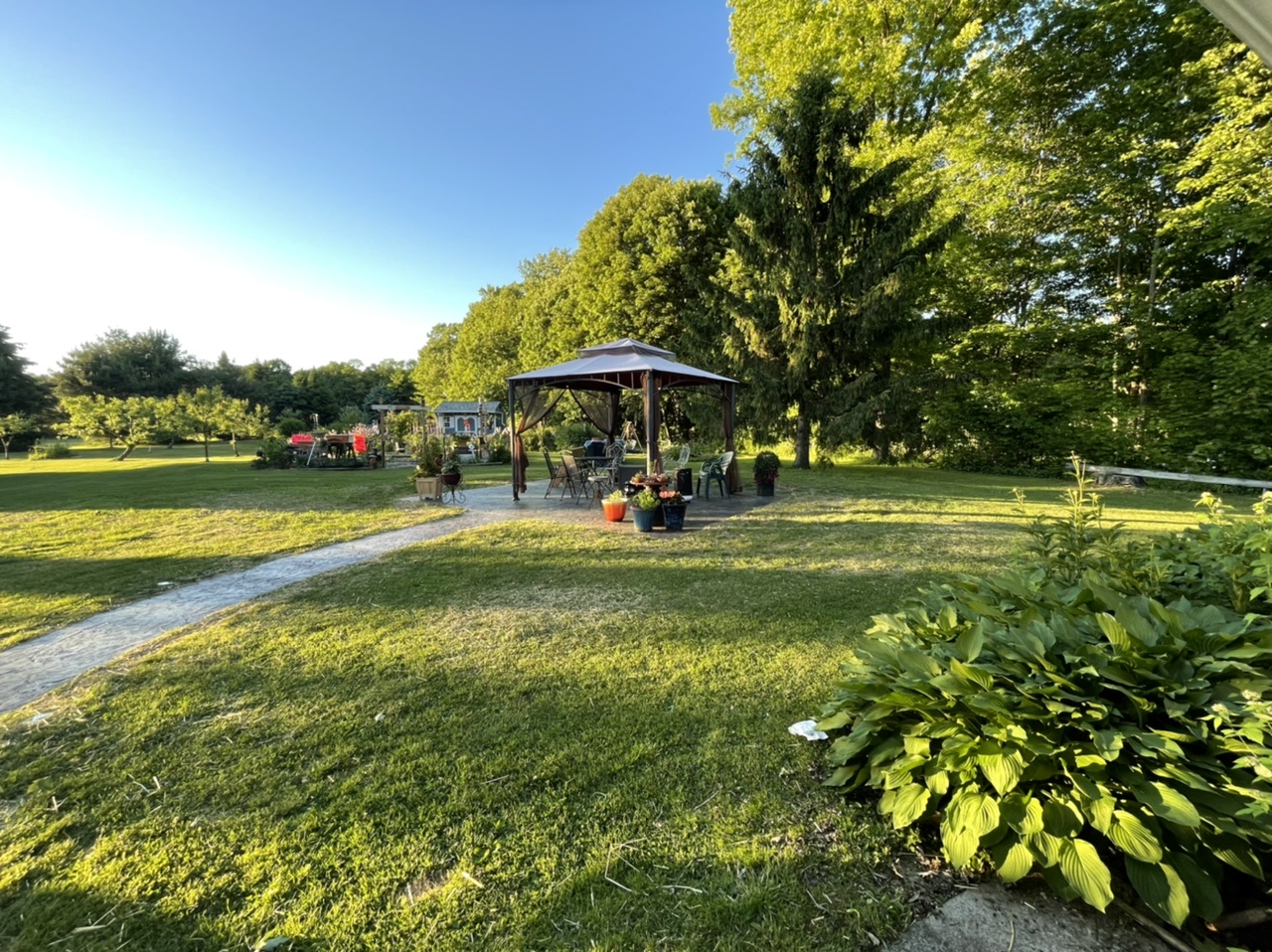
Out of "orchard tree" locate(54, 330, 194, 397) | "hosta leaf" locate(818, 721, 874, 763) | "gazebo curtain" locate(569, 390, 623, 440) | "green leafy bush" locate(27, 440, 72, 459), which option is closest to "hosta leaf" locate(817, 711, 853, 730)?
"hosta leaf" locate(818, 721, 874, 763)

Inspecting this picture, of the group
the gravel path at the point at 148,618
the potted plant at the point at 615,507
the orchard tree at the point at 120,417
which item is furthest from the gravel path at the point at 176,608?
the orchard tree at the point at 120,417

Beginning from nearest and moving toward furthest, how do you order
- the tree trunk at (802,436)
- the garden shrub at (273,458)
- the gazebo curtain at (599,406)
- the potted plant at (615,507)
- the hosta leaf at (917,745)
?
1. the hosta leaf at (917,745)
2. the potted plant at (615,507)
3. the gazebo curtain at (599,406)
4. the tree trunk at (802,436)
5. the garden shrub at (273,458)

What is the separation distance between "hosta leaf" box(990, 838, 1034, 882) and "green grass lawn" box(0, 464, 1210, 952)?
298mm

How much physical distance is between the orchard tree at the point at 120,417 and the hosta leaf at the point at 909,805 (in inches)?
1107

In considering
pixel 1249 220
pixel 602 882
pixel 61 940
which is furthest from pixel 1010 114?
pixel 61 940

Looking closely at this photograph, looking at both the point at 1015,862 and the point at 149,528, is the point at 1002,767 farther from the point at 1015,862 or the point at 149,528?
the point at 149,528

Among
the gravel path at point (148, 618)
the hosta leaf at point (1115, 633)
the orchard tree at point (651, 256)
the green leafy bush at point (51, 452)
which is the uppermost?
the orchard tree at point (651, 256)

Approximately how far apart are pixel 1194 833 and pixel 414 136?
16.7 metres

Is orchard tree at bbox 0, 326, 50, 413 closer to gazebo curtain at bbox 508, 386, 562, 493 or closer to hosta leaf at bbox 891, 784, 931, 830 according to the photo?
gazebo curtain at bbox 508, 386, 562, 493

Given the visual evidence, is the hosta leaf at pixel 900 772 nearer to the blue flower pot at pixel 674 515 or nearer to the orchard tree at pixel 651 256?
the blue flower pot at pixel 674 515

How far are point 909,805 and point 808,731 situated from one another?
0.66m

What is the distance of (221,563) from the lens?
5445mm

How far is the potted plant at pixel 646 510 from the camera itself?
22.1 ft

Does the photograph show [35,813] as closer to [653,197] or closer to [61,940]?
[61,940]
